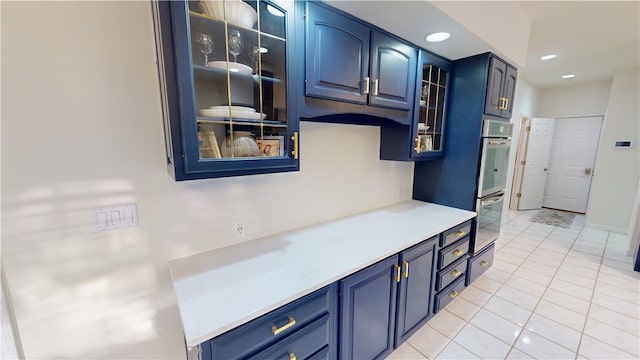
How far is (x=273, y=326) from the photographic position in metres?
0.99

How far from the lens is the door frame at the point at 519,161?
5.01 meters

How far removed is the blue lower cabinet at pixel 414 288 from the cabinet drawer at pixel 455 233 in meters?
0.14

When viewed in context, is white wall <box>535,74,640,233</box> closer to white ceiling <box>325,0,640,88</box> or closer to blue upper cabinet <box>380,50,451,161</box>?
white ceiling <box>325,0,640,88</box>

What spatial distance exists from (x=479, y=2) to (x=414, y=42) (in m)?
0.44

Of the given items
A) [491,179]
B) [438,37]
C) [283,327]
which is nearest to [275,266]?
[283,327]

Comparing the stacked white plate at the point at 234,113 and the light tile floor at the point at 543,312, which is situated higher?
the stacked white plate at the point at 234,113

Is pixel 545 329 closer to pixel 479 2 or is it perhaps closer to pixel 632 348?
pixel 632 348

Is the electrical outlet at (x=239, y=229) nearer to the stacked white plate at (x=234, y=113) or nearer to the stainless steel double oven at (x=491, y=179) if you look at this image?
the stacked white plate at (x=234, y=113)

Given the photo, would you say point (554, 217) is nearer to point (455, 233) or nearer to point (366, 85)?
point (455, 233)


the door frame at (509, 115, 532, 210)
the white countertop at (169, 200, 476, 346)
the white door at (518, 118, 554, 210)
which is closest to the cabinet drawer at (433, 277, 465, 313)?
the white countertop at (169, 200, 476, 346)

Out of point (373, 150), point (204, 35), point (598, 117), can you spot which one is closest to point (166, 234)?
point (204, 35)

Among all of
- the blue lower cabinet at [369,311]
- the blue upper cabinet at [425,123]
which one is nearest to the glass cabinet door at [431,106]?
the blue upper cabinet at [425,123]

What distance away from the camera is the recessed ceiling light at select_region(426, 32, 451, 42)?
1.67 meters

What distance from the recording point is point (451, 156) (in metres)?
2.29
